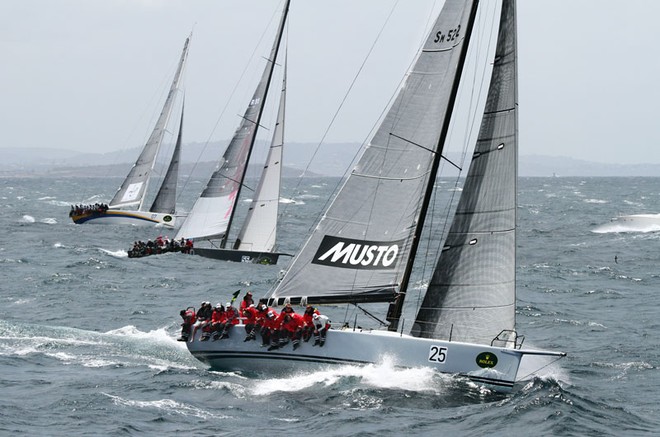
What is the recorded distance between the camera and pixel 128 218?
70000 millimetres

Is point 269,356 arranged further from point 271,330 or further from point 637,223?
point 637,223

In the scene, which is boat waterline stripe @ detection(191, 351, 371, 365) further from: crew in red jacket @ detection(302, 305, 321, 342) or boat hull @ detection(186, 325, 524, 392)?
crew in red jacket @ detection(302, 305, 321, 342)

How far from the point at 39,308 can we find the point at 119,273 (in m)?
11.0

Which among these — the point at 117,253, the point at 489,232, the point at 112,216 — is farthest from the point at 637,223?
the point at 489,232

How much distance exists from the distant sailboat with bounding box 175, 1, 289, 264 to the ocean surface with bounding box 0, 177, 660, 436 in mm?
1184

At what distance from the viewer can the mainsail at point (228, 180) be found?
163 ft

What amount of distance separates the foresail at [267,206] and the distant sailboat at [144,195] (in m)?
21.2

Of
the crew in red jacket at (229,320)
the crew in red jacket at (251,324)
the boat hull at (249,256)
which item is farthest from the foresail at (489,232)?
the boat hull at (249,256)

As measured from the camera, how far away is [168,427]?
19391 mm

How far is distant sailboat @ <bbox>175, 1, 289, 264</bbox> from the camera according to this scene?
47.2 meters

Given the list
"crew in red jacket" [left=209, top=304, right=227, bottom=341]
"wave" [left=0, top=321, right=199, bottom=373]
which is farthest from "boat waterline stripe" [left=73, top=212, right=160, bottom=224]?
"crew in red jacket" [left=209, top=304, right=227, bottom=341]

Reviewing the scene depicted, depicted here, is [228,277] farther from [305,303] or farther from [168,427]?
[168,427]

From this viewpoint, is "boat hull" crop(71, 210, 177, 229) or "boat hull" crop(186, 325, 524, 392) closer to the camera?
"boat hull" crop(186, 325, 524, 392)

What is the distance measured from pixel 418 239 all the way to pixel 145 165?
55297mm
